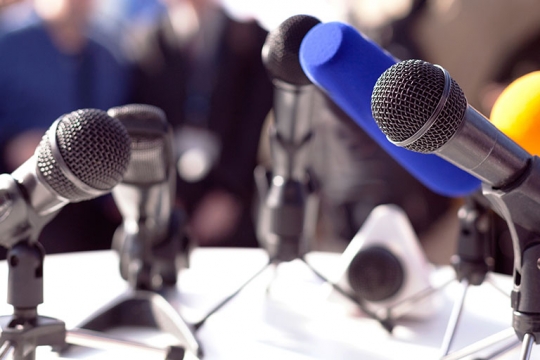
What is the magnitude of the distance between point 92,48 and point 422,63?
1618 millimetres

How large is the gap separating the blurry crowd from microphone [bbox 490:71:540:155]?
844 mm

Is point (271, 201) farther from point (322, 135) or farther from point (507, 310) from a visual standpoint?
point (322, 135)

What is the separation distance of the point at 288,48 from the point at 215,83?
1.24 meters

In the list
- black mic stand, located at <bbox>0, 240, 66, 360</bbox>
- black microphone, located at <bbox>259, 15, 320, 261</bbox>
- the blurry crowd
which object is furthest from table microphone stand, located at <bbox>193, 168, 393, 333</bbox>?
the blurry crowd

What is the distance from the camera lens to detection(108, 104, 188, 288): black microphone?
0.89 m

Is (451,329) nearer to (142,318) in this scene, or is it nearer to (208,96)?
(142,318)

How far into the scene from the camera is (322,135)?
1768 millimetres

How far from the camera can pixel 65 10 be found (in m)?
1.89

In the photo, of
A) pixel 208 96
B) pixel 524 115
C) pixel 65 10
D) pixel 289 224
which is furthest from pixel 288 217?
pixel 65 10

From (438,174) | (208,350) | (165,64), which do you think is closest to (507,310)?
(438,174)

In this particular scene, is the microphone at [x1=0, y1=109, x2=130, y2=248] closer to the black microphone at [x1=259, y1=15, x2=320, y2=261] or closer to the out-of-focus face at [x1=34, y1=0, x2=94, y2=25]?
the black microphone at [x1=259, y1=15, x2=320, y2=261]

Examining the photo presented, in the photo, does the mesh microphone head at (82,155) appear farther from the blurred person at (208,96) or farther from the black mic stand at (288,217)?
the blurred person at (208,96)

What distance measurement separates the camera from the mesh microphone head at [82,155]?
0.64 metres

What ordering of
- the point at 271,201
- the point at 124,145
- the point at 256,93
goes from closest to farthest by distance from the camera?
the point at 124,145 → the point at 271,201 → the point at 256,93
